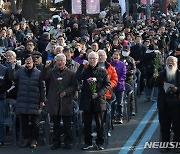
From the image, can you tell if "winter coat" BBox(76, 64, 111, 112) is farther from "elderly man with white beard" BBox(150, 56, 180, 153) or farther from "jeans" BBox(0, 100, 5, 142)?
"jeans" BBox(0, 100, 5, 142)

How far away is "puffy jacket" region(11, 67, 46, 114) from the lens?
35.3 ft

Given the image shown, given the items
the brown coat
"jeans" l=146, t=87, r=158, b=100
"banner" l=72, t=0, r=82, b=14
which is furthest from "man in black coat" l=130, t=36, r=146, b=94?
"banner" l=72, t=0, r=82, b=14

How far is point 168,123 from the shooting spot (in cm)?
1030

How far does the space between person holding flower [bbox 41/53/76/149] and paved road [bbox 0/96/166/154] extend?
34 cm

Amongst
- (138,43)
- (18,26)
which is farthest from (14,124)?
(18,26)

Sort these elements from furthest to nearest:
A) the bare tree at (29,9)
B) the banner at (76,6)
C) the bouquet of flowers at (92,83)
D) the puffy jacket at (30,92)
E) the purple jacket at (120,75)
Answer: the bare tree at (29,9) < the banner at (76,6) < the purple jacket at (120,75) < the puffy jacket at (30,92) < the bouquet of flowers at (92,83)

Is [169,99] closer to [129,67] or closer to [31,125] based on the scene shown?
[31,125]

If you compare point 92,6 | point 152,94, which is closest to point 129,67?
point 152,94

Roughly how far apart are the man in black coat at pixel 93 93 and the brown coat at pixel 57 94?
23cm

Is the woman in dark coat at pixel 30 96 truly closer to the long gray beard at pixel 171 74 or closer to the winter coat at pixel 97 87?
the winter coat at pixel 97 87

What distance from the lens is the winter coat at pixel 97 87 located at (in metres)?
10.4

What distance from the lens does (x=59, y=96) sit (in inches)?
417

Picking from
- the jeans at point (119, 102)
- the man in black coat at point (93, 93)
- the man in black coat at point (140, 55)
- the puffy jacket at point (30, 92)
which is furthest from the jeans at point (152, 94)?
the puffy jacket at point (30, 92)

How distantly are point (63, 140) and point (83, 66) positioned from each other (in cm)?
160
